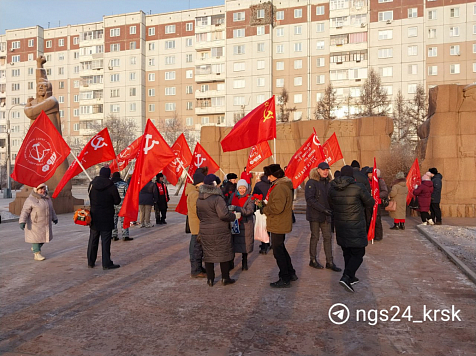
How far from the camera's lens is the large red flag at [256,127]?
985 centimetres

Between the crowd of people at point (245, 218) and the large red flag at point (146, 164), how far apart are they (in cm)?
52

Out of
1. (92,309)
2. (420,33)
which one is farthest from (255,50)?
(92,309)

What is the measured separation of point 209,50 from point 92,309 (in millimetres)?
56580

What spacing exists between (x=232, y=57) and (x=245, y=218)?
51659mm

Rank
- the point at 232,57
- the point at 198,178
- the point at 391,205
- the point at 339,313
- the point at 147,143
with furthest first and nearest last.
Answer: the point at 232,57 < the point at 391,205 < the point at 147,143 < the point at 198,178 < the point at 339,313

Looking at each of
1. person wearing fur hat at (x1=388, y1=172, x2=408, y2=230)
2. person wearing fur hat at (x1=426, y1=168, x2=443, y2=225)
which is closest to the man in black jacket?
person wearing fur hat at (x1=388, y1=172, x2=408, y2=230)

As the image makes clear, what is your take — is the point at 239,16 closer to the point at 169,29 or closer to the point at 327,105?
the point at 169,29

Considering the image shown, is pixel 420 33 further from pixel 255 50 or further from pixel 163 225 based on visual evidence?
pixel 163 225

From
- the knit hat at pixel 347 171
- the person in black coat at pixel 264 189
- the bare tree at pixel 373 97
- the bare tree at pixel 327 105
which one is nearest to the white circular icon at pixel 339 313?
the knit hat at pixel 347 171

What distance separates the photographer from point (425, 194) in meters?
11.6

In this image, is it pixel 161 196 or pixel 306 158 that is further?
pixel 161 196

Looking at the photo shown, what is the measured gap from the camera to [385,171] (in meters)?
Result: 22.0

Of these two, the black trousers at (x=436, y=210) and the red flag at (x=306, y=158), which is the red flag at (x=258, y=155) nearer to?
the red flag at (x=306, y=158)

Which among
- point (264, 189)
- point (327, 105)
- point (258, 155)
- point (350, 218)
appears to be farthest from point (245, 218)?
point (327, 105)
